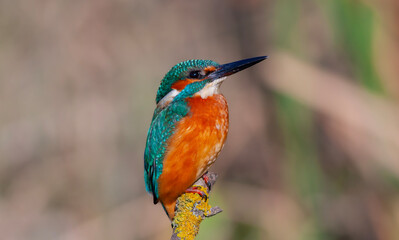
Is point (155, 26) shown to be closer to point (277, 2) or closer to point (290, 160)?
point (277, 2)

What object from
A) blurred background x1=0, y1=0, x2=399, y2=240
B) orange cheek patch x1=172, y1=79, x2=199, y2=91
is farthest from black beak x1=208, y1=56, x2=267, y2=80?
blurred background x1=0, y1=0, x2=399, y2=240

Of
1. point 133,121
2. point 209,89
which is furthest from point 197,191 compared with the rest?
point 133,121

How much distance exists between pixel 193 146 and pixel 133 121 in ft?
7.48

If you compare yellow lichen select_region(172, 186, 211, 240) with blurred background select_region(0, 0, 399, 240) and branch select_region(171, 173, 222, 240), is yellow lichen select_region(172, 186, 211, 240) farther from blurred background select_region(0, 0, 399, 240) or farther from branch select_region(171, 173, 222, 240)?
blurred background select_region(0, 0, 399, 240)

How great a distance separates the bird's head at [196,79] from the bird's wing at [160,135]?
7cm

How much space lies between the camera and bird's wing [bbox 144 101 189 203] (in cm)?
267

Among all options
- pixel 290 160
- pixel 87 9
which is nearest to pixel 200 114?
pixel 290 160

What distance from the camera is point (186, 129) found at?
8.67 feet

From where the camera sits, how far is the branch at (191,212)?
7.31ft

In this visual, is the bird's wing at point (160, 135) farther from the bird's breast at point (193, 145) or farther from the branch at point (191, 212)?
the branch at point (191, 212)

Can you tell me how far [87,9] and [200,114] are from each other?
2.70 meters

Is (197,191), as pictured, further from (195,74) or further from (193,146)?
(195,74)

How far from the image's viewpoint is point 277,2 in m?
4.04

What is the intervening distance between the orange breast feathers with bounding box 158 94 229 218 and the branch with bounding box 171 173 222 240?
0.07 meters
